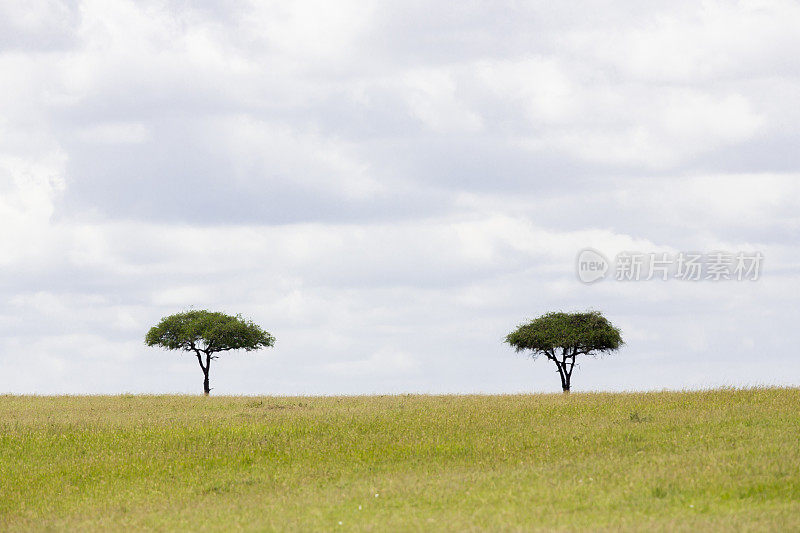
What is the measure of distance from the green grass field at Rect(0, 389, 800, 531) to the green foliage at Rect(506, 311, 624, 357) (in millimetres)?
21457

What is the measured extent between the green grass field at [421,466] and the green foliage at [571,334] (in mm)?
21457

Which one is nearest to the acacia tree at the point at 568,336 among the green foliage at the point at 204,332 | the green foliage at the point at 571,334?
the green foliage at the point at 571,334

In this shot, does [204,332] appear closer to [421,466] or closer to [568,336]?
[568,336]

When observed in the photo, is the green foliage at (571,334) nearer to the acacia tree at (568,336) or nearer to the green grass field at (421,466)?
the acacia tree at (568,336)

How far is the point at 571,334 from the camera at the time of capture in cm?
6162

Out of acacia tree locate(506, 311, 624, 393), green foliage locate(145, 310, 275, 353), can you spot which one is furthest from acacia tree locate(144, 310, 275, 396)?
acacia tree locate(506, 311, 624, 393)

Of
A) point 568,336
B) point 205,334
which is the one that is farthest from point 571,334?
point 205,334

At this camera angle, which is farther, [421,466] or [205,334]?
[205,334]

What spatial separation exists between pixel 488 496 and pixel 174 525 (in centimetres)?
715

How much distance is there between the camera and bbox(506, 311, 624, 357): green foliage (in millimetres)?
61750

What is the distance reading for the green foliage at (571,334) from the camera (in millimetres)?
61750

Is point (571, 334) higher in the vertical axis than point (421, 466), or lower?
higher

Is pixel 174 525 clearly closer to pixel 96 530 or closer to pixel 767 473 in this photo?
pixel 96 530

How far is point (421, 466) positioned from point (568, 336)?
38114mm
